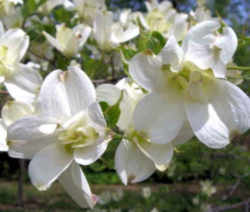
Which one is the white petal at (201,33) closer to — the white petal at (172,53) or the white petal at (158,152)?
the white petal at (172,53)

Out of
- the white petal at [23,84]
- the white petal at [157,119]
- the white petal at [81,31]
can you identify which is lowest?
the white petal at [81,31]

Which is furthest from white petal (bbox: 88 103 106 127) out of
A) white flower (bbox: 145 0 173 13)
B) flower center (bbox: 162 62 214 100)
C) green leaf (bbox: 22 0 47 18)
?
white flower (bbox: 145 0 173 13)

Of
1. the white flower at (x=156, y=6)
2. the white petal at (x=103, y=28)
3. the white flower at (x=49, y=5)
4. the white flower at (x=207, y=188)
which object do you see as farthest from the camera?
the white flower at (x=207, y=188)

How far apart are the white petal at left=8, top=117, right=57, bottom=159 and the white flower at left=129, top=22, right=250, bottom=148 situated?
0.43ft

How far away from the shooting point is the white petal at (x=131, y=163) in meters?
0.50

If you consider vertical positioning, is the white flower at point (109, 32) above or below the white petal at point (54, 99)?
below

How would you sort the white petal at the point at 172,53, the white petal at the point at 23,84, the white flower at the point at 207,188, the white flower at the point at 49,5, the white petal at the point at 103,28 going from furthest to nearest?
the white flower at the point at 207,188 → the white flower at the point at 49,5 → the white petal at the point at 103,28 → the white petal at the point at 23,84 → the white petal at the point at 172,53

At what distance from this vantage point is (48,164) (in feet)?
1.54

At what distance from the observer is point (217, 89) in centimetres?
48

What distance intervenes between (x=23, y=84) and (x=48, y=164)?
0.81ft

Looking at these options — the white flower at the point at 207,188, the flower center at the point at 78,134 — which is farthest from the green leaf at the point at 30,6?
the white flower at the point at 207,188

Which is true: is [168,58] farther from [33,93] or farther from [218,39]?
[33,93]

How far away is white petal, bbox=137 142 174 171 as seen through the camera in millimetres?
491

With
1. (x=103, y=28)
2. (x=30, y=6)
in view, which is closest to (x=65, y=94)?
(x=103, y=28)
